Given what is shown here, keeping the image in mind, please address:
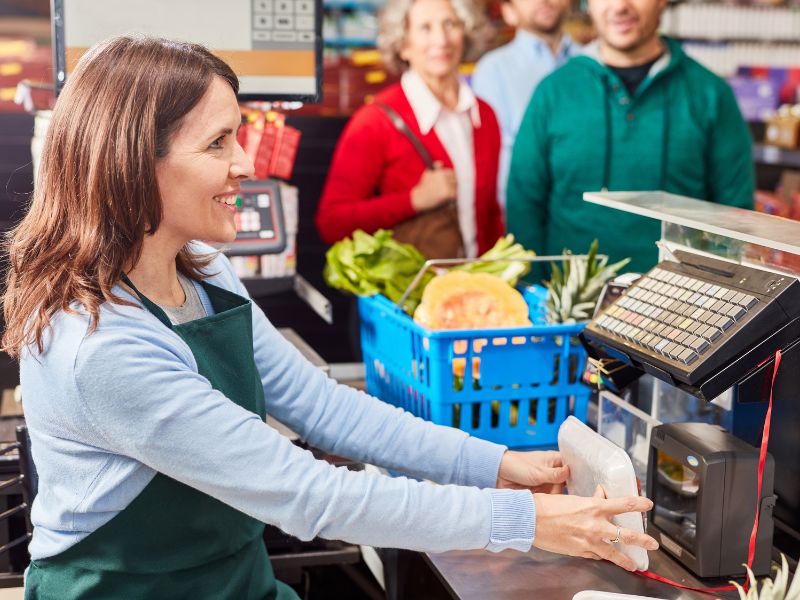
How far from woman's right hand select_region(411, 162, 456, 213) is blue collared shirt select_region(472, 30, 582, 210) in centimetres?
74

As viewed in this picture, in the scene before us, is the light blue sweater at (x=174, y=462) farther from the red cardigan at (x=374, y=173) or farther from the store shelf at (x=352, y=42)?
the store shelf at (x=352, y=42)

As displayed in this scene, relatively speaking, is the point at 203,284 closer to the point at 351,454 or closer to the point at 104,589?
the point at 351,454

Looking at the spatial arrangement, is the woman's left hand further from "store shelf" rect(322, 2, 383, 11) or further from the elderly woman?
"store shelf" rect(322, 2, 383, 11)

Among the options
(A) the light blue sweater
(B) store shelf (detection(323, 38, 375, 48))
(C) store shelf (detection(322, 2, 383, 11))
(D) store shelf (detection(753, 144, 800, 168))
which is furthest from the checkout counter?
(C) store shelf (detection(322, 2, 383, 11))

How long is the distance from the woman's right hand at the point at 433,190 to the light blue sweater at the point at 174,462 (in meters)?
1.91

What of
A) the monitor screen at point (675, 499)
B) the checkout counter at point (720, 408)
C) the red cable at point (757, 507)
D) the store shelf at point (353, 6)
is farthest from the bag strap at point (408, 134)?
the store shelf at point (353, 6)

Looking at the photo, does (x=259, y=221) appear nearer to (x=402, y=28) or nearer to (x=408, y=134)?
(x=408, y=134)

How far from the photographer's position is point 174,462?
4.59 ft

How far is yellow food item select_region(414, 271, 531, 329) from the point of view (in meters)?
2.03

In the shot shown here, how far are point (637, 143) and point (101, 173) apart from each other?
2216 mm

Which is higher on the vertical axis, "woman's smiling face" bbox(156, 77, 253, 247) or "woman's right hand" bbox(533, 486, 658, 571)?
"woman's smiling face" bbox(156, 77, 253, 247)

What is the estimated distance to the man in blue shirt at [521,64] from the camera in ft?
13.7

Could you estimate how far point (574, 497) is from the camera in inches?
59.6

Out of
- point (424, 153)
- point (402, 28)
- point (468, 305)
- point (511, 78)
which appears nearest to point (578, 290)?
point (468, 305)
